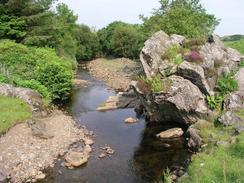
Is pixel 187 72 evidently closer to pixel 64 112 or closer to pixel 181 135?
pixel 181 135

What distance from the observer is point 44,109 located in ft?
101

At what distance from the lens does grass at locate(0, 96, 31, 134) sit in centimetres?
2497

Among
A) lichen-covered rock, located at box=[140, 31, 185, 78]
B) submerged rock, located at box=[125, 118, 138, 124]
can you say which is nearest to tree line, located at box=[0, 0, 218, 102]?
submerged rock, located at box=[125, 118, 138, 124]

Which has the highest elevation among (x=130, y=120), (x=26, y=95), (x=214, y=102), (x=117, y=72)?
(x=26, y=95)

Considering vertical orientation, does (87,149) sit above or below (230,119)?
below

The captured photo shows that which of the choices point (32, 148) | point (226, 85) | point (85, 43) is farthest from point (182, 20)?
point (85, 43)

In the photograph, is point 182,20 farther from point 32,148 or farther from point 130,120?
point 32,148

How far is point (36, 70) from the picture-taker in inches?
1404

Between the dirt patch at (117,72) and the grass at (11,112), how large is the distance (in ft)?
62.2

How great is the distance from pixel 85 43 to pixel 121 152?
58.6 metres

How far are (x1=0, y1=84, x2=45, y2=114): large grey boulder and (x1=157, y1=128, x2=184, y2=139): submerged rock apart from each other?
11.5 meters

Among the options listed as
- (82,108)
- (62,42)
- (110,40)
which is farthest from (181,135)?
(110,40)

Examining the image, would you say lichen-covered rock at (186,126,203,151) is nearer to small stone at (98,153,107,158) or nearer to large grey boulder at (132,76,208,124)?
large grey boulder at (132,76,208,124)

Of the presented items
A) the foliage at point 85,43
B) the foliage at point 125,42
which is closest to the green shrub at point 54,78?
the foliage at point 125,42
